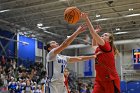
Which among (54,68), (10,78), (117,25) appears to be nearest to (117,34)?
(117,25)

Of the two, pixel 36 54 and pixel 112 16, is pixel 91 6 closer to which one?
pixel 112 16

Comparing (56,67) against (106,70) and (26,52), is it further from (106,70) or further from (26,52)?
(26,52)

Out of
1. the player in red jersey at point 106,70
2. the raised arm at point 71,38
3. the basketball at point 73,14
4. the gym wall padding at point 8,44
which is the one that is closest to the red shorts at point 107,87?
the player in red jersey at point 106,70

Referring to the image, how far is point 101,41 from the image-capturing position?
4.09 m

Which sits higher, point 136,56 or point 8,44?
point 8,44

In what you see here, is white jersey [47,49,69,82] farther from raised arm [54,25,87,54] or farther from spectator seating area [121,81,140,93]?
spectator seating area [121,81,140,93]

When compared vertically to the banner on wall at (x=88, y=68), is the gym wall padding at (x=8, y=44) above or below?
above

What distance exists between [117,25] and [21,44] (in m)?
7.15

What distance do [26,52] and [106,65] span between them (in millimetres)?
16931

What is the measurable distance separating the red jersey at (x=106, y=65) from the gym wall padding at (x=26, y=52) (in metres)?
16.1

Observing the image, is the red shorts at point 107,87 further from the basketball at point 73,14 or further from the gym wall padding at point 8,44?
A: the gym wall padding at point 8,44

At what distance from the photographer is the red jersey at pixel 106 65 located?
4.34m

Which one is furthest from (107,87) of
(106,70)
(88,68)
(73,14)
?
(88,68)

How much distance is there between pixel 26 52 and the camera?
822 inches
